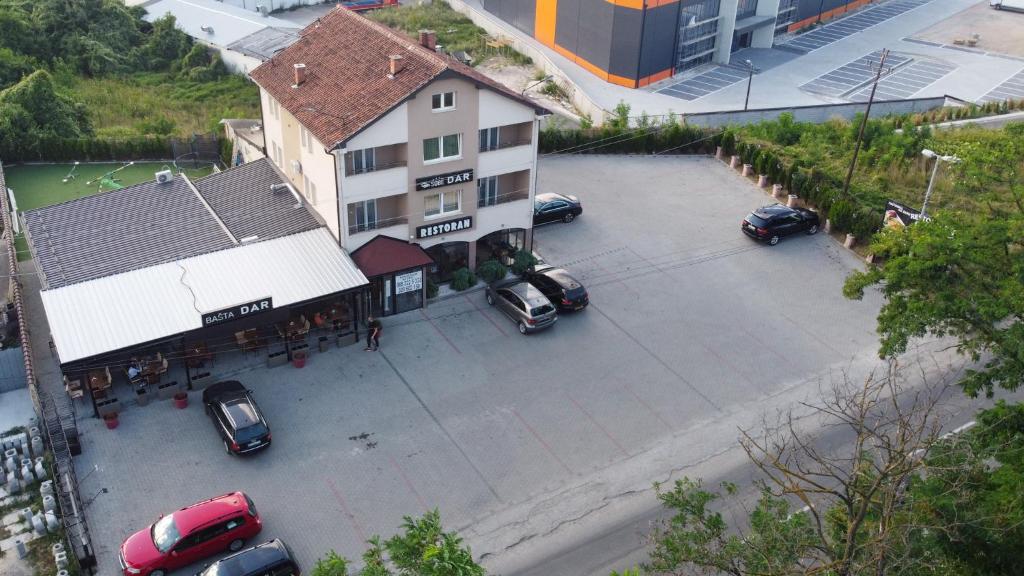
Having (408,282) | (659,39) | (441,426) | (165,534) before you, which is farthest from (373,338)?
(659,39)

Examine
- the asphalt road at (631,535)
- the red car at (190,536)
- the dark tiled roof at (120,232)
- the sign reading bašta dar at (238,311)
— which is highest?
the dark tiled roof at (120,232)

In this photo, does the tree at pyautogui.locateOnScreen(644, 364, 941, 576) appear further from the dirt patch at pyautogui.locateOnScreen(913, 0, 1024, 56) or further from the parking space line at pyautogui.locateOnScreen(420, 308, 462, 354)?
the dirt patch at pyautogui.locateOnScreen(913, 0, 1024, 56)

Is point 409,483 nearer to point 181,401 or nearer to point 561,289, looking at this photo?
point 181,401

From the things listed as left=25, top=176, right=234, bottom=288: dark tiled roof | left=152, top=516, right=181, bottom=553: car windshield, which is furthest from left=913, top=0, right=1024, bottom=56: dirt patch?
left=152, top=516, right=181, bottom=553: car windshield

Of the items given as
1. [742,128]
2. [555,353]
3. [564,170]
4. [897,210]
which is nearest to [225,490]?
[555,353]

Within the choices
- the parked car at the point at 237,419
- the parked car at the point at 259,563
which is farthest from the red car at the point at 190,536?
the parked car at the point at 237,419

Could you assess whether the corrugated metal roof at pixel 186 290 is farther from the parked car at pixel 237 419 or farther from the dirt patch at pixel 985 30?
the dirt patch at pixel 985 30
